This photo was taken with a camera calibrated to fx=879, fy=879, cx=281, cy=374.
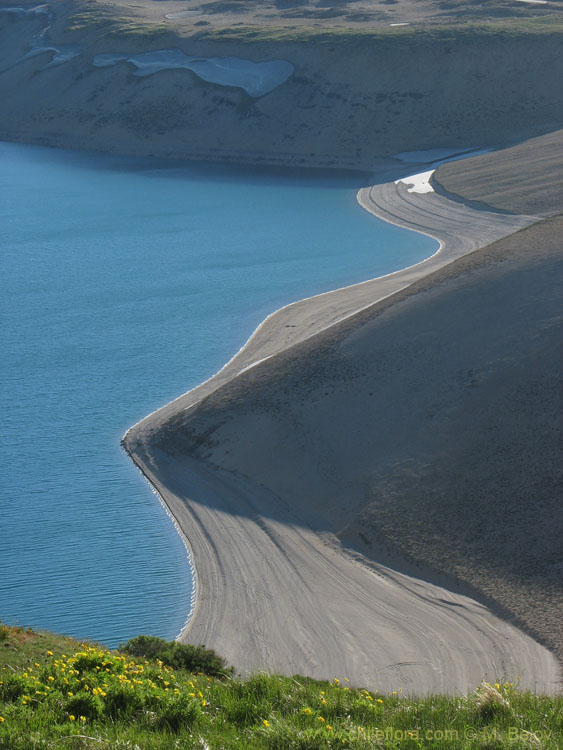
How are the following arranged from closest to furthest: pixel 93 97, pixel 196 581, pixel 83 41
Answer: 1. pixel 196 581
2. pixel 93 97
3. pixel 83 41

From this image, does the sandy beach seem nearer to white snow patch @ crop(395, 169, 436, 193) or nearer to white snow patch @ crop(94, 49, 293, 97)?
white snow patch @ crop(395, 169, 436, 193)

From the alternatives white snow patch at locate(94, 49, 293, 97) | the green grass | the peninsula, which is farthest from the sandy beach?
white snow patch at locate(94, 49, 293, 97)

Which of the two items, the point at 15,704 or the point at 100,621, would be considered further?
the point at 100,621

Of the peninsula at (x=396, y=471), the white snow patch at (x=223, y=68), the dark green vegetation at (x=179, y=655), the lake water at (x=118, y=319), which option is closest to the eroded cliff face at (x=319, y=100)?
the white snow patch at (x=223, y=68)

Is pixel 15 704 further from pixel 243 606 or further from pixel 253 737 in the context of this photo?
pixel 243 606

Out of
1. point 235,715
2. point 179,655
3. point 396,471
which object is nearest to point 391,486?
point 396,471

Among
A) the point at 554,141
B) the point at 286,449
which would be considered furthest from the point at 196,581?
the point at 554,141

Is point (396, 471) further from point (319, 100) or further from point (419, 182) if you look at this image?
point (319, 100)
